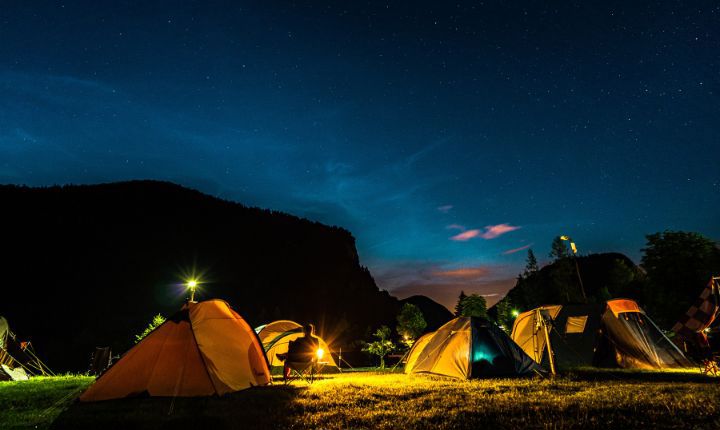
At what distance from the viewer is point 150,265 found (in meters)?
104

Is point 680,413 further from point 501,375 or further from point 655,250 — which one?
point 655,250

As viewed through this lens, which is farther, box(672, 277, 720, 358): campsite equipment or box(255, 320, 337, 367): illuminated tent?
box(255, 320, 337, 367): illuminated tent

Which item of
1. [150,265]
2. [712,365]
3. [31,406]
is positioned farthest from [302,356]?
[150,265]

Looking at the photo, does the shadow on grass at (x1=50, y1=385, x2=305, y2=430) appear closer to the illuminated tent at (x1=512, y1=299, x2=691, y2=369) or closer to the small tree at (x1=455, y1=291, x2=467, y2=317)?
the illuminated tent at (x1=512, y1=299, x2=691, y2=369)

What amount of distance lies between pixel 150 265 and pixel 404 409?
11428 centimetres

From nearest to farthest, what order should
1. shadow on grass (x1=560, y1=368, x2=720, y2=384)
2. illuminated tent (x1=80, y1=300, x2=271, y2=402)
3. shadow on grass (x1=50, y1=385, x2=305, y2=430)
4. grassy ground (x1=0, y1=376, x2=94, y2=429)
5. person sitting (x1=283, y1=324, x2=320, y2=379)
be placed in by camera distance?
shadow on grass (x1=50, y1=385, x2=305, y2=430) < grassy ground (x1=0, y1=376, x2=94, y2=429) < illuminated tent (x1=80, y1=300, x2=271, y2=402) < shadow on grass (x1=560, y1=368, x2=720, y2=384) < person sitting (x1=283, y1=324, x2=320, y2=379)

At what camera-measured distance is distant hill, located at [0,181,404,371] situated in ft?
271

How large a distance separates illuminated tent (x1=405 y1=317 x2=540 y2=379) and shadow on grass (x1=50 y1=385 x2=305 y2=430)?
5.97m

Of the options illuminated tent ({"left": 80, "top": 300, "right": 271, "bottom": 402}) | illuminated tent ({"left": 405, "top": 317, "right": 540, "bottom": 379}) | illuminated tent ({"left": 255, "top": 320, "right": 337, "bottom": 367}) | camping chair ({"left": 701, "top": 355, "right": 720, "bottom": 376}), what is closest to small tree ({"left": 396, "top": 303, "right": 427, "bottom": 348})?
illuminated tent ({"left": 255, "top": 320, "right": 337, "bottom": 367})

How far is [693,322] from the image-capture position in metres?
13.8

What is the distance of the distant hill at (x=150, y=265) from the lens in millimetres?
82688

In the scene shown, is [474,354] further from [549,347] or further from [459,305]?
[459,305]

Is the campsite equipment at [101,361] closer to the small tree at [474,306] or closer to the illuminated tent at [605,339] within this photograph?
the illuminated tent at [605,339]

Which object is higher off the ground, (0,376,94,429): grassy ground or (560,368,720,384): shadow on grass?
(0,376,94,429): grassy ground
